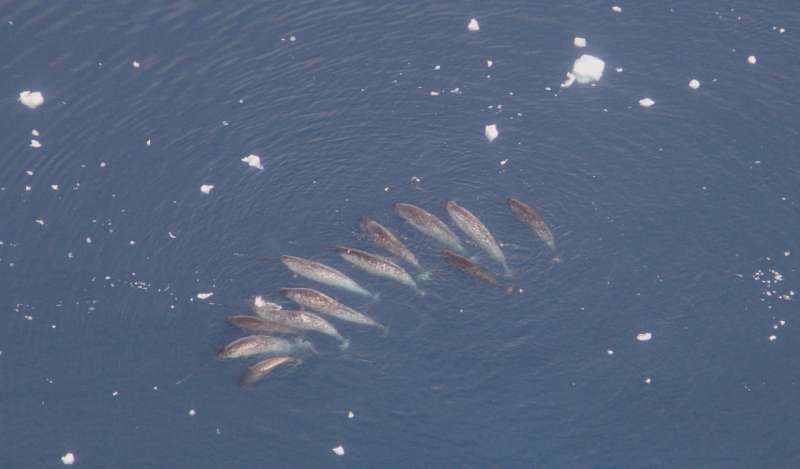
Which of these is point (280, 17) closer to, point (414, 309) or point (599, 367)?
point (414, 309)

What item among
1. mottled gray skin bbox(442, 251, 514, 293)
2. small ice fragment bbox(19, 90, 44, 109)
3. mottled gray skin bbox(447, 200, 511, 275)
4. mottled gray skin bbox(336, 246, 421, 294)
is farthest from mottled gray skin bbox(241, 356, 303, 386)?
small ice fragment bbox(19, 90, 44, 109)

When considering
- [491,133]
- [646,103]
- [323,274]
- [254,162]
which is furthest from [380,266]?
[646,103]

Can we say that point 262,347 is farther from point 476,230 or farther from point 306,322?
point 476,230

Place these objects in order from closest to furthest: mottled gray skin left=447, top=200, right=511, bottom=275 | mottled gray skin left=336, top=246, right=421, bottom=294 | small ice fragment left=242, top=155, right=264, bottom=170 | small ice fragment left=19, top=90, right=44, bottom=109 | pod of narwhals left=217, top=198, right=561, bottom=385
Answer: pod of narwhals left=217, top=198, right=561, bottom=385
mottled gray skin left=336, top=246, right=421, bottom=294
mottled gray skin left=447, top=200, right=511, bottom=275
small ice fragment left=242, top=155, right=264, bottom=170
small ice fragment left=19, top=90, right=44, bottom=109

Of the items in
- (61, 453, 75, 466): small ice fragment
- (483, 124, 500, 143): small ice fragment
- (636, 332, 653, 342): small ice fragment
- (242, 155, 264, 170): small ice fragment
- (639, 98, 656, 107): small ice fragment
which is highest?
(242, 155, 264, 170): small ice fragment

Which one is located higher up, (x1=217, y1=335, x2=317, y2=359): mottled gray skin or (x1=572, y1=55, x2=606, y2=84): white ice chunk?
(x1=572, y1=55, x2=606, y2=84): white ice chunk

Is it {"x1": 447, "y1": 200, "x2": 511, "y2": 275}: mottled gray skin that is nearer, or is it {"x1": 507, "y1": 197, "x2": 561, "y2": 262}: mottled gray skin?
{"x1": 447, "y1": 200, "x2": 511, "y2": 275}: mottled gray skin

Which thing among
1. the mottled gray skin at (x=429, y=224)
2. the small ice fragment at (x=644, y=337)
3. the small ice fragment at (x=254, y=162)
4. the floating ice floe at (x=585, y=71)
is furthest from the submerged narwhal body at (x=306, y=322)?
the floating ice floe at (x=585, y=71)

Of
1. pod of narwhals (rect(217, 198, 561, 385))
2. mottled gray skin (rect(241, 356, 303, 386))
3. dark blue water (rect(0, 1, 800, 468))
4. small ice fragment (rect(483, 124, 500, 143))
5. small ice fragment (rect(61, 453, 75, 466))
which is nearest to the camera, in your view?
small ice fragment (rect(61, 453, 75, 466))

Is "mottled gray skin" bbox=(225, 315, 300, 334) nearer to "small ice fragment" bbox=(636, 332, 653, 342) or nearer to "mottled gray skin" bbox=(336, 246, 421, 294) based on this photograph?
"mottled gray skin" bbox=(336, 246, 421, 294)
